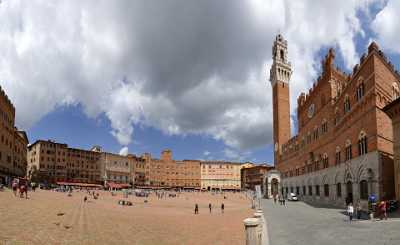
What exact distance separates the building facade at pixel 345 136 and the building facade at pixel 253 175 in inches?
2861

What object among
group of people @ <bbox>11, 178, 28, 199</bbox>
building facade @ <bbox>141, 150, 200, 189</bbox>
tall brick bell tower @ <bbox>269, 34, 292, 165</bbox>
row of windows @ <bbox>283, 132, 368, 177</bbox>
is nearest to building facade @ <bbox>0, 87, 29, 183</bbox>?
group of people @ <bbox>11, 178, 28, 199</bbox>

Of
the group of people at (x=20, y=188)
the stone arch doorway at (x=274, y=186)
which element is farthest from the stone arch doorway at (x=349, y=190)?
the stone arch doorway at (x=274, y=186)

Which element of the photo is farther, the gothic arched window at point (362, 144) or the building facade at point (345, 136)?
the gothic arched window at point (362, 144)

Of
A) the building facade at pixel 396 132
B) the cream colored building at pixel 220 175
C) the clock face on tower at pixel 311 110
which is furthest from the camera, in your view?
the cream colored building at pixel 220 175

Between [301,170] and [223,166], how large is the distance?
112494mm

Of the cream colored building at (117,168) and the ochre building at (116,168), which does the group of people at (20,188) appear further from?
the cream colored building at (117,168)

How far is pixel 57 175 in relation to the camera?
112 m

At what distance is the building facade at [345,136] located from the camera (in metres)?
27.8

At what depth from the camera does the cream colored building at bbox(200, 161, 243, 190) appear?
167000 millimetres

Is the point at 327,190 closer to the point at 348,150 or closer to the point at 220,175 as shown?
the point at 348,150

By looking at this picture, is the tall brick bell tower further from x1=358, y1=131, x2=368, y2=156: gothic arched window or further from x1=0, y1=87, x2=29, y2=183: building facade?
x1=0, y1=87, x2=29, y2=183: building facade

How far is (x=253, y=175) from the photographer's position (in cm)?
14725

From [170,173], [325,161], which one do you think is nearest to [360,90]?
[325,161]

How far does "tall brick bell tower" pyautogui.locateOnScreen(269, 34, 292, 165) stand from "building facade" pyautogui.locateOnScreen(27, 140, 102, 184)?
232ft
